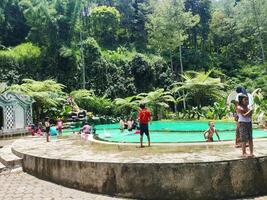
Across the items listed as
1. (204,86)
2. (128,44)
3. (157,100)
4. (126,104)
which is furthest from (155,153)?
(128,44)

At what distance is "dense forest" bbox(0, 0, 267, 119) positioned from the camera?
31.3 metres

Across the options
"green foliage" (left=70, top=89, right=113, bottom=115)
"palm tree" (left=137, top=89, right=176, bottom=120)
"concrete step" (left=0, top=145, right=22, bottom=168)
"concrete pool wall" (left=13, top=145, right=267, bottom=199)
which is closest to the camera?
"concrete pool wall" (left=13, top=145, right=267, bottom=199)

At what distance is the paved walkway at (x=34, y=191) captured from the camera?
714 cm

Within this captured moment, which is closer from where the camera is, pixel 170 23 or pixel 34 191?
pixel 34 191

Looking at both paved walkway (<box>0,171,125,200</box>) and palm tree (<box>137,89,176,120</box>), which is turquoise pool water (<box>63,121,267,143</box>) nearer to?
paved walkway (<box>0,171,125,200</box>)

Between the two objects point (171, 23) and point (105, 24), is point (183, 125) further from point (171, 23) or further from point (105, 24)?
point (105, 24)

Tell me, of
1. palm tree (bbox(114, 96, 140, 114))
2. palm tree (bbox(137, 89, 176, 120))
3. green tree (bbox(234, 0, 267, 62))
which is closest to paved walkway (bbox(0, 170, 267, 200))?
palm tree (bbox(137, 89, 176, 120))

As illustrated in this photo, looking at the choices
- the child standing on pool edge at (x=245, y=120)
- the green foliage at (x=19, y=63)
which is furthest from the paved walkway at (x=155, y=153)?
the green foliage at (x=19, y=63)

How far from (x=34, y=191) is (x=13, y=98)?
13509 millimetres

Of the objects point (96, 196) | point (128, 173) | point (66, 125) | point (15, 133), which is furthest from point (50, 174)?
point (66, 125)

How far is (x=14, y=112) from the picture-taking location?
2041 cm

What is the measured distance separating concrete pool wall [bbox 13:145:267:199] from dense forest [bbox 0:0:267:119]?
74.9 feet

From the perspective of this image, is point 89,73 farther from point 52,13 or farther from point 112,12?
point 112,12

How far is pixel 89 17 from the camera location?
1551 inches
